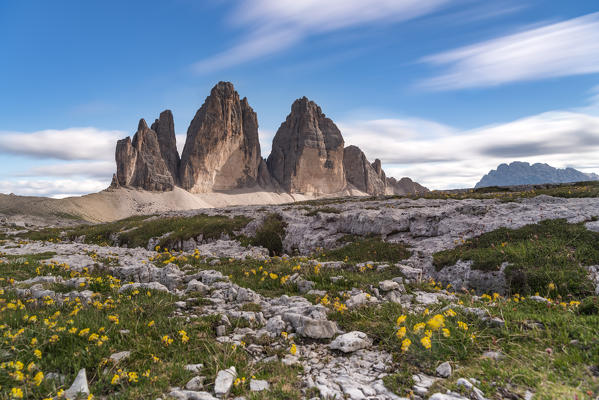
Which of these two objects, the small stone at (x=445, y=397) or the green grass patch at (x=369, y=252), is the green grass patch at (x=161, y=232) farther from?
the small stone at (x=445, y=397)

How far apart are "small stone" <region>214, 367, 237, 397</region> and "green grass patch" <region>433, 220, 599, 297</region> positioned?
9.26 meters

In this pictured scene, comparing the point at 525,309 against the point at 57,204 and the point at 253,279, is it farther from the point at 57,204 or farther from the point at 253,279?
the point at 57,204

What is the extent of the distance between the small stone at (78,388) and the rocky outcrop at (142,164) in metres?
198

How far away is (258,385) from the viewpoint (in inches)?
188

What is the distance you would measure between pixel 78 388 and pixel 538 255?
14956mm

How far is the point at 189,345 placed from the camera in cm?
599

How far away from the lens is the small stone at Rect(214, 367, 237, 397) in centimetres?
466

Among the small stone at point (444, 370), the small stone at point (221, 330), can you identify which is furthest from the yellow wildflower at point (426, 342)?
the small stone at point (221, 330)

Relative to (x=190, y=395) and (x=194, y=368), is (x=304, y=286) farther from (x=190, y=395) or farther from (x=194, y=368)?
(x=190, y=395)

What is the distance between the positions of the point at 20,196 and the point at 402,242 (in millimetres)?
181395

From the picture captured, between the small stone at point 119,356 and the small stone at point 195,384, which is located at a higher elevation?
the small stone at point 119,356

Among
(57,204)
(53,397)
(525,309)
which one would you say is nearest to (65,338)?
(53,397)

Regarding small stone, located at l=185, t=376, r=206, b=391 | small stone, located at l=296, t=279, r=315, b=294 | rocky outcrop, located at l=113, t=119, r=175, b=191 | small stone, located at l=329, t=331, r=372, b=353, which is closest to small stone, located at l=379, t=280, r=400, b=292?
small stone, located at l=296, t=279, r=315, b=294

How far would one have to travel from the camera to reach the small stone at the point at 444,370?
196 inches
